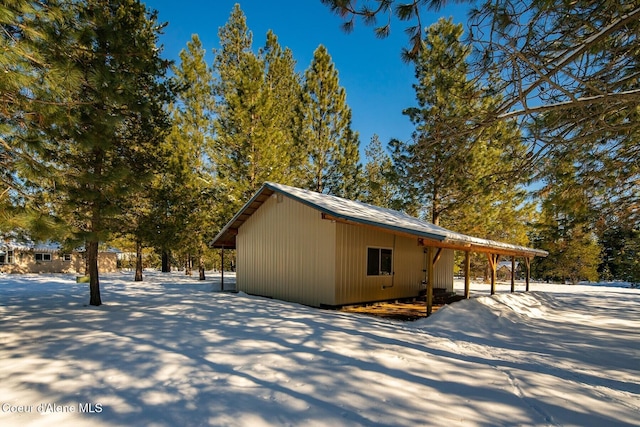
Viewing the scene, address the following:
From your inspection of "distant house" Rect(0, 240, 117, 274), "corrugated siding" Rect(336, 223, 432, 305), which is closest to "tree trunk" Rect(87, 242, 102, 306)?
"corrugated siding" Rect(336, 223, 432, 305)

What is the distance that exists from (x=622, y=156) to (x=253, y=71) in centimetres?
1427

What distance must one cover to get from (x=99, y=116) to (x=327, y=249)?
20.2 feet

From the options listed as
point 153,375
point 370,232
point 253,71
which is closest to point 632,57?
point 370,232

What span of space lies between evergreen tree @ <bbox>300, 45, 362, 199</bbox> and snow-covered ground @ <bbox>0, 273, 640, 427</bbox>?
12425mm

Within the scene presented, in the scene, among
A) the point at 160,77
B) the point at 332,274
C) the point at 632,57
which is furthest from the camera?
the point at 160,77

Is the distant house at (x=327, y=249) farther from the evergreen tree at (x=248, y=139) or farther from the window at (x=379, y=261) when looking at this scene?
the evergreen tree at (x=248, y=139)

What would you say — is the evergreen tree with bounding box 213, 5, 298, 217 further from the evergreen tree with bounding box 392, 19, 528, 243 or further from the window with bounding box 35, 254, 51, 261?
the window with bounding box 35, 254, 51, 261

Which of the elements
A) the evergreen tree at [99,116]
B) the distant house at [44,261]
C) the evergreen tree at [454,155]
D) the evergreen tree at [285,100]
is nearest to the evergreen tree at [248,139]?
the evergreen tree at [285,100]

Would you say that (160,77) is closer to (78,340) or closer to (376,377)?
(78,340)

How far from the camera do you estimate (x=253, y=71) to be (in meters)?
16.1

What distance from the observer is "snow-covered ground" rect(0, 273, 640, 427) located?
3219mm

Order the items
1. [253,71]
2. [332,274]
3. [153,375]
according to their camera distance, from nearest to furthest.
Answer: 1. [153,375]
2. [332,274]
3. [253,71]

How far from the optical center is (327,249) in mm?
9531

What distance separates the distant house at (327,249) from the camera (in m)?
9.37
